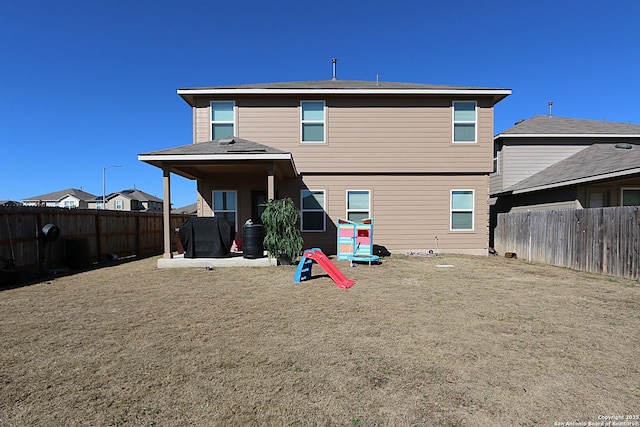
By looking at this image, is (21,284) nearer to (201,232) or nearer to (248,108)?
(201,232)

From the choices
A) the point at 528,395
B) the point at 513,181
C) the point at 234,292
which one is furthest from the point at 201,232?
the point at 513,181

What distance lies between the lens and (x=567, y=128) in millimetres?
14398

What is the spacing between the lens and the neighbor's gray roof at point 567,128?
45.2 ft

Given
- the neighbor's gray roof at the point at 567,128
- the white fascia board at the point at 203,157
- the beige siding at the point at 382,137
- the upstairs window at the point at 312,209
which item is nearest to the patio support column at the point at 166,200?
the white fascia board at the point at 203,157

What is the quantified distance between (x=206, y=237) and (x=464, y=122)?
9.48 m

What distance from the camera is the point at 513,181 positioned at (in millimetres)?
13820

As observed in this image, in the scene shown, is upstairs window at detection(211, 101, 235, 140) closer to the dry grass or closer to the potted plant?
the potted plant

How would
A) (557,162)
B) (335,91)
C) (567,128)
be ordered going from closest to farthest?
(335,91)
(557,162)
(567,128)

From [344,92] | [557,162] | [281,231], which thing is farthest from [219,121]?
[557,162]

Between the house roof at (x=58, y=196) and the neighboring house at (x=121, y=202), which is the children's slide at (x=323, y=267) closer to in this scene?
the neighboring house at (x=121, y=202)

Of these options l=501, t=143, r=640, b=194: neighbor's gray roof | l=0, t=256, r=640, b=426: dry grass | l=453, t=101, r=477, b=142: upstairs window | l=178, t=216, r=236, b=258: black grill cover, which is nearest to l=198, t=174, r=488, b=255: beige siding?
l=453, t=101, r=477, b=142: upstairs window

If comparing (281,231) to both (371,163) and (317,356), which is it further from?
(317,356)

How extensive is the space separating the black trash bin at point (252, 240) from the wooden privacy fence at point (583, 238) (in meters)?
8.57

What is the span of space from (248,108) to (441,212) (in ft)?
25.5
